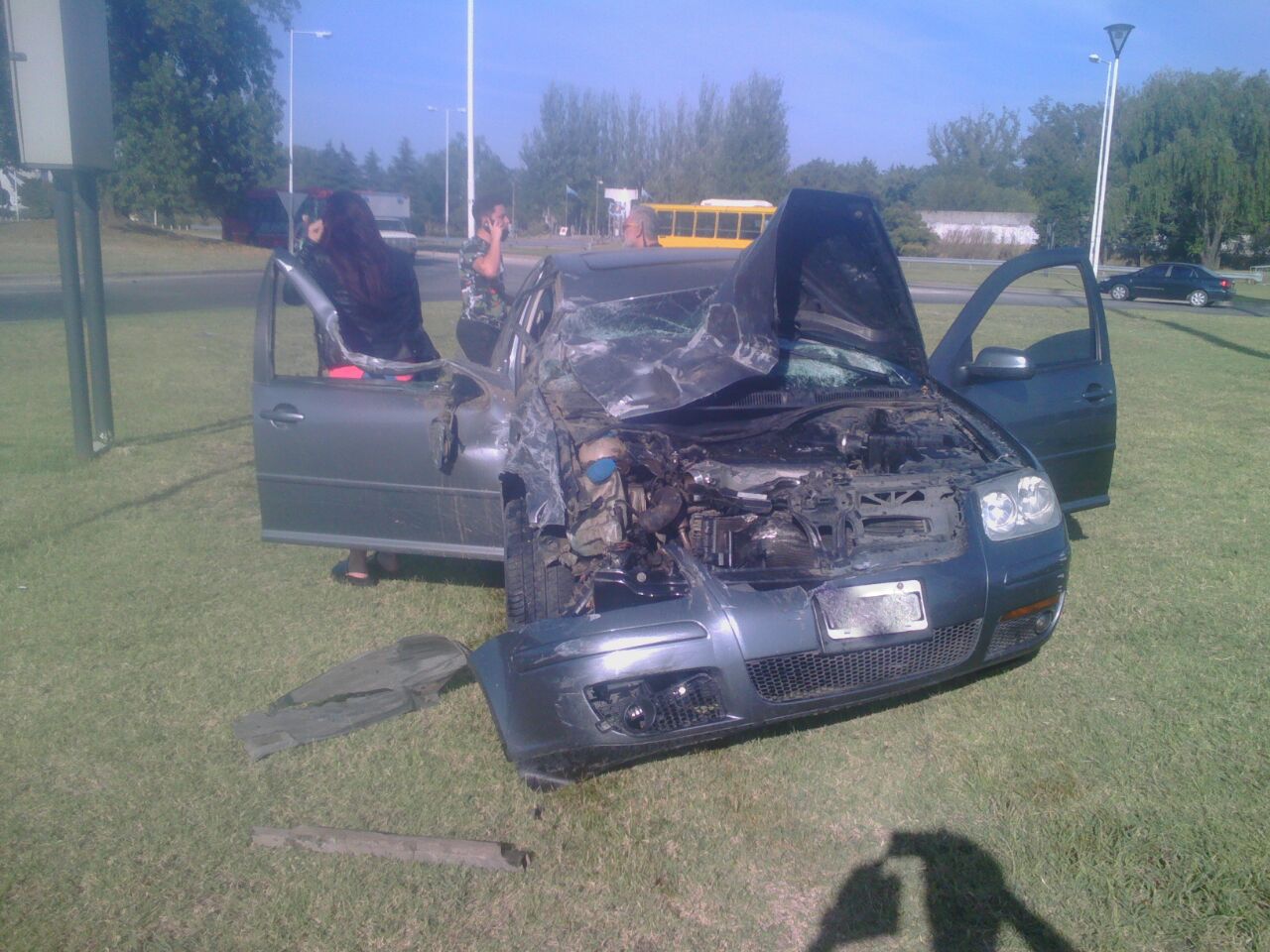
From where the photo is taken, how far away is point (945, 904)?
2.72 meters

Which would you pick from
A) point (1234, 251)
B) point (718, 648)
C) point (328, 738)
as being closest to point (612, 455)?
point (718, 648)

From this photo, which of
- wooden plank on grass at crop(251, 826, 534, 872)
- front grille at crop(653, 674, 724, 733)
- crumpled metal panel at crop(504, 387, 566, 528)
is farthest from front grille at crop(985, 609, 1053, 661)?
wooden plank on grass at crop(251, 826, 534, 872)

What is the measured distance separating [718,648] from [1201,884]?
4.74ft

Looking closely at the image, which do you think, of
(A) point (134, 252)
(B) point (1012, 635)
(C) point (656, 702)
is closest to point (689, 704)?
(C) point (656, 702)

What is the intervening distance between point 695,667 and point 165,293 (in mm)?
22545

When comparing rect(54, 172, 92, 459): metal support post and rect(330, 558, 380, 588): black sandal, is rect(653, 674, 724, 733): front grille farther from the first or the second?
rect(54, 172, 92, 459): metal support post

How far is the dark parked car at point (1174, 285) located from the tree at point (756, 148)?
15.5 meters

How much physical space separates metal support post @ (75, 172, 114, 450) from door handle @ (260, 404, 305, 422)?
3.86 meters

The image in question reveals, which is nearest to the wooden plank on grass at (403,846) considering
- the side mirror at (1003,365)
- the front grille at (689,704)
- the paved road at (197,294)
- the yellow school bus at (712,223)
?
the front grille at (689,704)

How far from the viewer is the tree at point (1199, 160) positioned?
48.3 metres

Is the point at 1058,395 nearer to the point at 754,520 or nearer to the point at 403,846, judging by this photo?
the point at 754,520

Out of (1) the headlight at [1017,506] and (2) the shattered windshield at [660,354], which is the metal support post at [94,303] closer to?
(2) the shattered windshield at [660,354]

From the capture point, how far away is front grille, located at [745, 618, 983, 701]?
3074 millimetres

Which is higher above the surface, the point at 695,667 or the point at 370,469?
the point at 370,469
